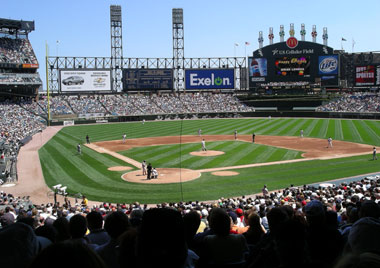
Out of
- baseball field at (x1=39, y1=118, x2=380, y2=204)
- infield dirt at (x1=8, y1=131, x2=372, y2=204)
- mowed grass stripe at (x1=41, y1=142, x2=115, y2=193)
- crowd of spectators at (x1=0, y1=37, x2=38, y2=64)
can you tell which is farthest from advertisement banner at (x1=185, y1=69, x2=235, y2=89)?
mowed grass stripe at (x1=41, y1=142, x2=115, y2=193)

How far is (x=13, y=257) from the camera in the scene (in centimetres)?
241

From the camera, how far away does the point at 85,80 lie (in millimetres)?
93625

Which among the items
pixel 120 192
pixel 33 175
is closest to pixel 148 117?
pixel 33 175

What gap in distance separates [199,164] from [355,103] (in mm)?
62691

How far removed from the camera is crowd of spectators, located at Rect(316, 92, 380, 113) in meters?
76.8

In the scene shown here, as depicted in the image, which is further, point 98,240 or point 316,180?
point 316,180

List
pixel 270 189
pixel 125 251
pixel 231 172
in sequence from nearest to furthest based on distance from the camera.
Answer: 1. pixel 125 251
2. pixel 270 189
3. pixel 231 172

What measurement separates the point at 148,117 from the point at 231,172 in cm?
6076

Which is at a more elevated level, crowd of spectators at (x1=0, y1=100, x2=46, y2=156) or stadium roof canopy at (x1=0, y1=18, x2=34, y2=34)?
stadium roof canopy at (x1=0, y1=18, x2=34, y2=34)

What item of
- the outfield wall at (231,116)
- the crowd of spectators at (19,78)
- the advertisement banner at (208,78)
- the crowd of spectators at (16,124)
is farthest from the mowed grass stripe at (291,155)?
the advertisement banner at (208,78)

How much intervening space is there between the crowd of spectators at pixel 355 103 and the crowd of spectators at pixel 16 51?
217 feet

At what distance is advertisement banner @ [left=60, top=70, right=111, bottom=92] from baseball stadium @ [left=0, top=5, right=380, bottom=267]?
260 millimetres

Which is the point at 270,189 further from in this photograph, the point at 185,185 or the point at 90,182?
the point at 90,182

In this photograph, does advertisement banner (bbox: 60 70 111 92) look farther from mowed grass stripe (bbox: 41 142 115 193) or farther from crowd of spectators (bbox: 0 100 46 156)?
mowed grass stripe (bbox: 41 142 115 193)
